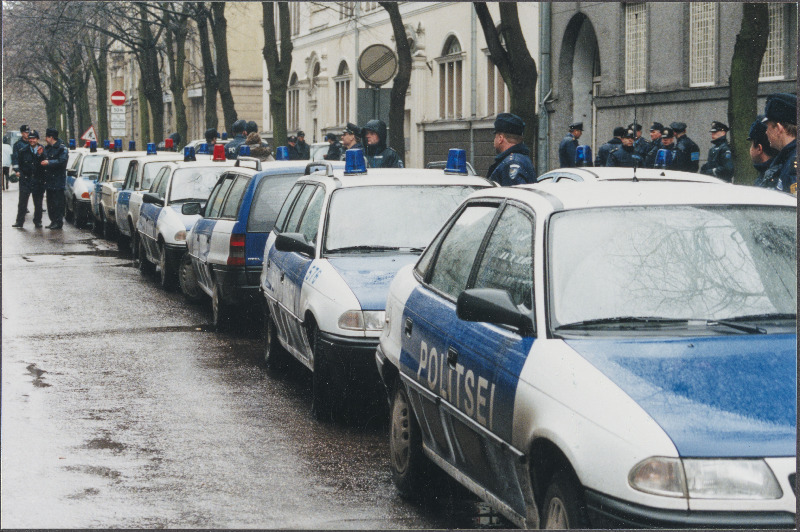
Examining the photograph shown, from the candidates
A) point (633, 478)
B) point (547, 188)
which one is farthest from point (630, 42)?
point (633, 478)

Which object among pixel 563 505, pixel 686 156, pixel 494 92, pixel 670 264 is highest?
pixel 494 92

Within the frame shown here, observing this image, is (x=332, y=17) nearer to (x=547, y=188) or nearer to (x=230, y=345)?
(x=230, y=345)

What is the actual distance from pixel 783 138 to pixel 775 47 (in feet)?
41.4

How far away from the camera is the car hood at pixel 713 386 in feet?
12.2

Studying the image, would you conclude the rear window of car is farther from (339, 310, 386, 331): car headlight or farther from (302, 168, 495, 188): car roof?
(339, 310, 386, 331): car headlight

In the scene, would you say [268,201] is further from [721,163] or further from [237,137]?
[237,137]

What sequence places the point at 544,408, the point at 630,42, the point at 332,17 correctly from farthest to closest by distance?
the point at 332,17
the point at 630,42
the point at 544,408

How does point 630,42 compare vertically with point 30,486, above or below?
above

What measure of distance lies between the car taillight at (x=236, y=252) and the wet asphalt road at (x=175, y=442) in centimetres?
73

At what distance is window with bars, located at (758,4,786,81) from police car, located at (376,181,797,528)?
14979mm

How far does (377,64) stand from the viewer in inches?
704

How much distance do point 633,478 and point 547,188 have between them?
1934 mm

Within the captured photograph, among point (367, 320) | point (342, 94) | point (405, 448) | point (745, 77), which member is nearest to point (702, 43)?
point (745, 77)

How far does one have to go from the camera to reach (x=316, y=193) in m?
9.17
